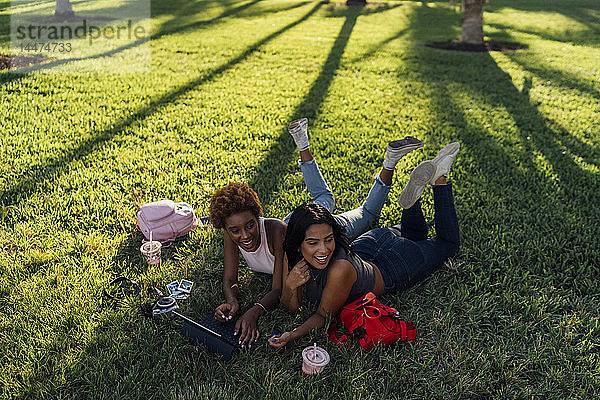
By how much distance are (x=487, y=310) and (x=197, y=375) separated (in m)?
2.09

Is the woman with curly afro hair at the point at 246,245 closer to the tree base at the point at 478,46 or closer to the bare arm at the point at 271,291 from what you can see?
the bare arm at the point at 271,291

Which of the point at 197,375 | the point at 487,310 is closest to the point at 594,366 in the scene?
the point at 487,310

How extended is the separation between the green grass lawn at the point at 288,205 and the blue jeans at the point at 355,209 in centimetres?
35

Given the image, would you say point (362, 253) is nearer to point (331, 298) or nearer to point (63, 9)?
point (331, 298)

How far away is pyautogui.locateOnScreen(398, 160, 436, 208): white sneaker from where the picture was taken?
3.55 meters

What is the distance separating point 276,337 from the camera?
2.92 metres

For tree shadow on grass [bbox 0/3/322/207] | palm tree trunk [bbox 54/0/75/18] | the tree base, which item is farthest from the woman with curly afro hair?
palm tree trunk [bbox 54/0/75/18]

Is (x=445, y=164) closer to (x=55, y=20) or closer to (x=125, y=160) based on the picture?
(x=125, y=160)

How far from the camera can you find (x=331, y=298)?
9.70ft

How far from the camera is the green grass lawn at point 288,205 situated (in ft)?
9.23

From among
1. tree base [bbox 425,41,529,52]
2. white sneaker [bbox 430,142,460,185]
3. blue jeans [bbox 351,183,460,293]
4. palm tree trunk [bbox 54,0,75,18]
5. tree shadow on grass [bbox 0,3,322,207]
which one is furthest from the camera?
palm tree trunk [bbox 54,0,75,18]
